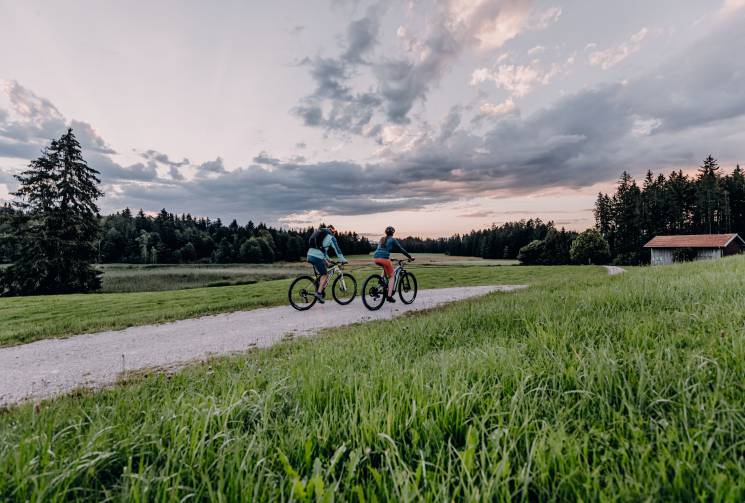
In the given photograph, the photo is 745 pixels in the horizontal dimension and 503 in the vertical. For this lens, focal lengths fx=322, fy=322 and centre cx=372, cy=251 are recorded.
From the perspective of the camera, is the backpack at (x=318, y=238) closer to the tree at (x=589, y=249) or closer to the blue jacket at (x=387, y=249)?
the blue jacket at (x=387, y=249)

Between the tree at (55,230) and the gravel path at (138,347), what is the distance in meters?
30.1

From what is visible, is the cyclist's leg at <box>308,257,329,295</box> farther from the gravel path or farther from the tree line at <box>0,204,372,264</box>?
the tree line at <box>0,204,372,264</box>

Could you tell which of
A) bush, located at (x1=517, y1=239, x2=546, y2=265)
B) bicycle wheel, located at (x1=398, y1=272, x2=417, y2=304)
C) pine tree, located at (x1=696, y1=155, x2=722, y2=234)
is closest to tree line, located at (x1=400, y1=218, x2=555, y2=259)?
bush, located at (x1=517, y1=239, x2=546, y2=265)

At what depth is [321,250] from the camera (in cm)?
1119

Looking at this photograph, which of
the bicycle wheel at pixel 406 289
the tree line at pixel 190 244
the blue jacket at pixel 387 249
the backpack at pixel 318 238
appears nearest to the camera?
the backpack at pixel 318 238

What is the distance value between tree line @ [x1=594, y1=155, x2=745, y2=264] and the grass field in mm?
87501

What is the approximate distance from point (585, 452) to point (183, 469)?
6.26 feet

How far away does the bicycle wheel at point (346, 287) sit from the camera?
1217cm

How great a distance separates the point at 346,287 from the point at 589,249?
74.3 meters

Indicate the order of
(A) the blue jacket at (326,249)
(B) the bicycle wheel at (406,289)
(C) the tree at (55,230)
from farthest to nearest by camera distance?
1. (C) the tree at (55,230)
2. (B) the bicycle wheel at (406,289)
3. (A) the blue jacket at (326,249)

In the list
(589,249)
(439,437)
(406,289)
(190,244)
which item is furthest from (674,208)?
(190,244)

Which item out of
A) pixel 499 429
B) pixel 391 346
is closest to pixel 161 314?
pixel 391 346

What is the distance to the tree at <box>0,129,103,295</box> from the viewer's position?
95.2ft

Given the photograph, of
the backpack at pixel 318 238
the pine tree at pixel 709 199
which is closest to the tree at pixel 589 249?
the pine tree at pixel 709 199
